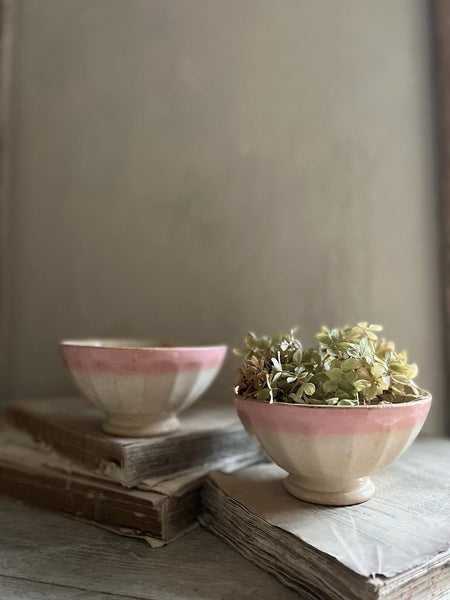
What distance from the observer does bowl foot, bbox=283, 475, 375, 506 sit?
53cm

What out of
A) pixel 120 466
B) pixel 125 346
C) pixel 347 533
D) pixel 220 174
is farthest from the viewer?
pixel 220 174

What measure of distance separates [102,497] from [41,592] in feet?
0.50

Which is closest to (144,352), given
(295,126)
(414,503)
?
(414,503)

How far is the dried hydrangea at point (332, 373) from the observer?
0.52 meters

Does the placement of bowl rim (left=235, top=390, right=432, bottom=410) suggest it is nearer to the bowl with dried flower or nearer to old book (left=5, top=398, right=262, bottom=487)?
the bowl with dried flower

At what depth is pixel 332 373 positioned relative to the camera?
527 mm

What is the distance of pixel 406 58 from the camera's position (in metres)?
0.84

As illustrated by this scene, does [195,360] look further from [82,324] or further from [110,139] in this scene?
[110,139]

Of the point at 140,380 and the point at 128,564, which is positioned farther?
the point at 140,380

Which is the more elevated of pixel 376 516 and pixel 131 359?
pixel 131 359

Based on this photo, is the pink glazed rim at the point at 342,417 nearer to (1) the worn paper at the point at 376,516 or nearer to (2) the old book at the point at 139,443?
(1) the worn paper at the point at 376,516

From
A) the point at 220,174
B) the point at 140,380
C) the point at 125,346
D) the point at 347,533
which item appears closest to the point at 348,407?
the point at 347,533

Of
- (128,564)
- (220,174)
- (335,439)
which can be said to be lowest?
(128,564)

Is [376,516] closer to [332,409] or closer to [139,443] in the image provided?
[332,409]
